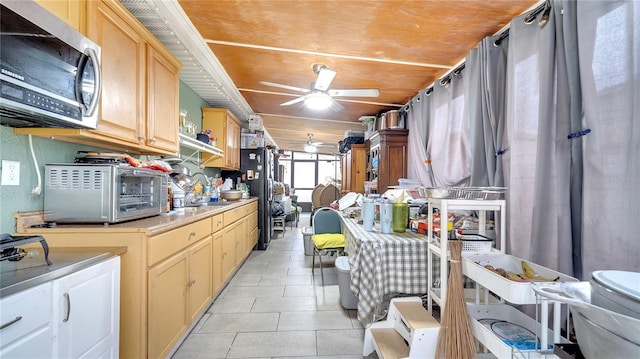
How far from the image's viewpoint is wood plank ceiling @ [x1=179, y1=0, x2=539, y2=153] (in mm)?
1811

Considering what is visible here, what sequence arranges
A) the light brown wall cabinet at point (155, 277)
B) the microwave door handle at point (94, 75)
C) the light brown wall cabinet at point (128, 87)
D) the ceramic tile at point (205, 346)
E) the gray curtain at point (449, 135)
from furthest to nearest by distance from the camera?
the gray curtain at point (449, 135), the ceramic tile at point (205, 346), the light brown wall cabinet at point (128, 87), the light brown wall cabinet at point (155, 277), the microwave door handle at point (94, 75)

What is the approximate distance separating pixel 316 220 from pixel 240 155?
2039 mm

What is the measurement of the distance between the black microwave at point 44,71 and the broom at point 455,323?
2028mm

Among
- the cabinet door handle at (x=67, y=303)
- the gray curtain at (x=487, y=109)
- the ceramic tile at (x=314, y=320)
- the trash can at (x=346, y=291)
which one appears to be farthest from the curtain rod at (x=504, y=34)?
the cabinet door handle at (x=67, y=303)

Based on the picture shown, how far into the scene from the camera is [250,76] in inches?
124

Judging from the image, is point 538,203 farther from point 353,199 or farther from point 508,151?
point 353,199

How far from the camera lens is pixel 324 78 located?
262cm

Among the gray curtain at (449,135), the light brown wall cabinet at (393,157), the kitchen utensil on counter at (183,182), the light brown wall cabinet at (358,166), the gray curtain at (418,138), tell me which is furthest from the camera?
the light brown wall cabinet at (358,166)

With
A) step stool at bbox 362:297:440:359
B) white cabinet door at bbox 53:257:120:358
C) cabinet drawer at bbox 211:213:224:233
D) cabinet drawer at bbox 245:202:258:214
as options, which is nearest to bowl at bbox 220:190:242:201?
cabinet drawer at bbox 245:202:258:214

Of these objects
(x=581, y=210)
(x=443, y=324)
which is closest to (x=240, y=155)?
(x=443, y=324)

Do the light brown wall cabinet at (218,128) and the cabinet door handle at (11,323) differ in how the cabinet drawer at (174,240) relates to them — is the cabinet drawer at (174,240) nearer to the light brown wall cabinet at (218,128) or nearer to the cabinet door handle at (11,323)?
the cabinet door handle at (11,323)

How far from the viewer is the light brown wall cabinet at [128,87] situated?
1479 millimetres

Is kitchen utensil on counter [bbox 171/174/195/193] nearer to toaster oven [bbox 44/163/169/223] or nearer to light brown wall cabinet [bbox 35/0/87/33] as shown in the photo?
toaster oven [bbox 44/163/169/223]

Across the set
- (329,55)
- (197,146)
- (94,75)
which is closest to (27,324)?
(94,75)
